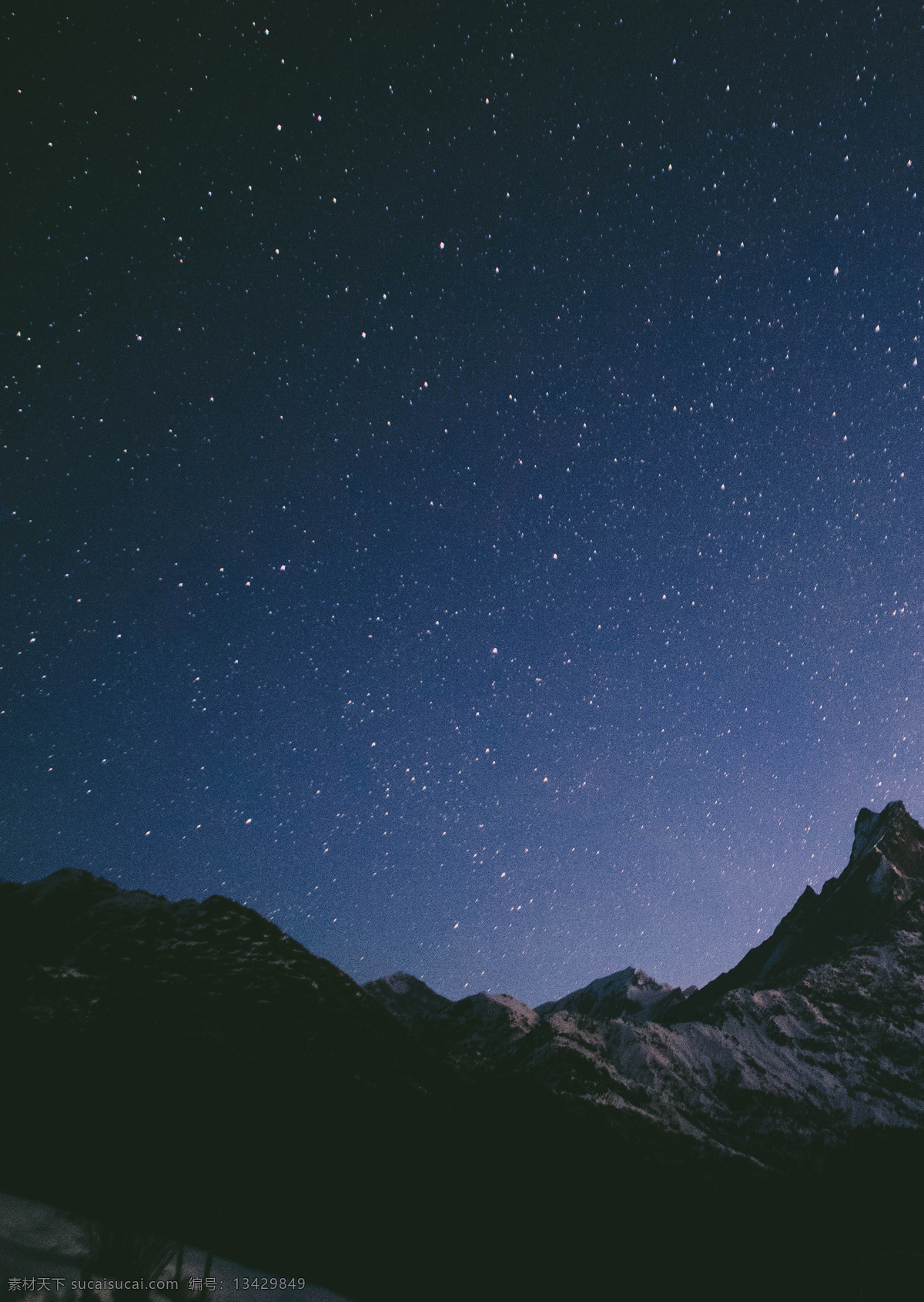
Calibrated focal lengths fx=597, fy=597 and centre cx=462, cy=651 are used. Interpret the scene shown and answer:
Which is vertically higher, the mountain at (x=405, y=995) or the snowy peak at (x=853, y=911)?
the snowy peak at (x=853, y=911)

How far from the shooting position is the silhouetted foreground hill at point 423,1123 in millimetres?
57500

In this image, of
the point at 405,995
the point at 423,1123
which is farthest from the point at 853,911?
the point at 405,995

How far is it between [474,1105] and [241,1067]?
39.6 metres

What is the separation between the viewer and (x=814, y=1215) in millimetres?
77938

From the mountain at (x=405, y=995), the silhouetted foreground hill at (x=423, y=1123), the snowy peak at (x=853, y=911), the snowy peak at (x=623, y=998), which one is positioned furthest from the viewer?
the mountain at (x=405, y=995)

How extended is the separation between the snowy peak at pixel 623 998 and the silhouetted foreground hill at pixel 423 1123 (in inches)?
2114

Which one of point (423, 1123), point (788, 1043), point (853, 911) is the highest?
point (853, 911)

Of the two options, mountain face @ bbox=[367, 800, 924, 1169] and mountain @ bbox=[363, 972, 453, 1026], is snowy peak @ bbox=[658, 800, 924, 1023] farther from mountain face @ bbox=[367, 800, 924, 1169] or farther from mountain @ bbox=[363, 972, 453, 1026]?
Answer: mountain @ bbox=[363, 972, 453, 1026]

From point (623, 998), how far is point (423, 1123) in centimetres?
11522

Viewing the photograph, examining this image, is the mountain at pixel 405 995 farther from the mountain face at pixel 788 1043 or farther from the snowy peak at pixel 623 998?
the mountain face at pixel 788 1043

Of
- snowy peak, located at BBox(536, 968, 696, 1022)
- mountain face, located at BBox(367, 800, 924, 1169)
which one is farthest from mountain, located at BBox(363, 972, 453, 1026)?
mountain face, located at BBox(367, 800, 924, 1169)

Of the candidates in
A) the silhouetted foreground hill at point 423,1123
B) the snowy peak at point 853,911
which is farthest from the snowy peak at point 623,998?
the silhouetted foreground hill at point 423,1123

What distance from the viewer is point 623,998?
17388 centimetres

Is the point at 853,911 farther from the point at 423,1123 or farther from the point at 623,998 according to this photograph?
the point at 423,1123
